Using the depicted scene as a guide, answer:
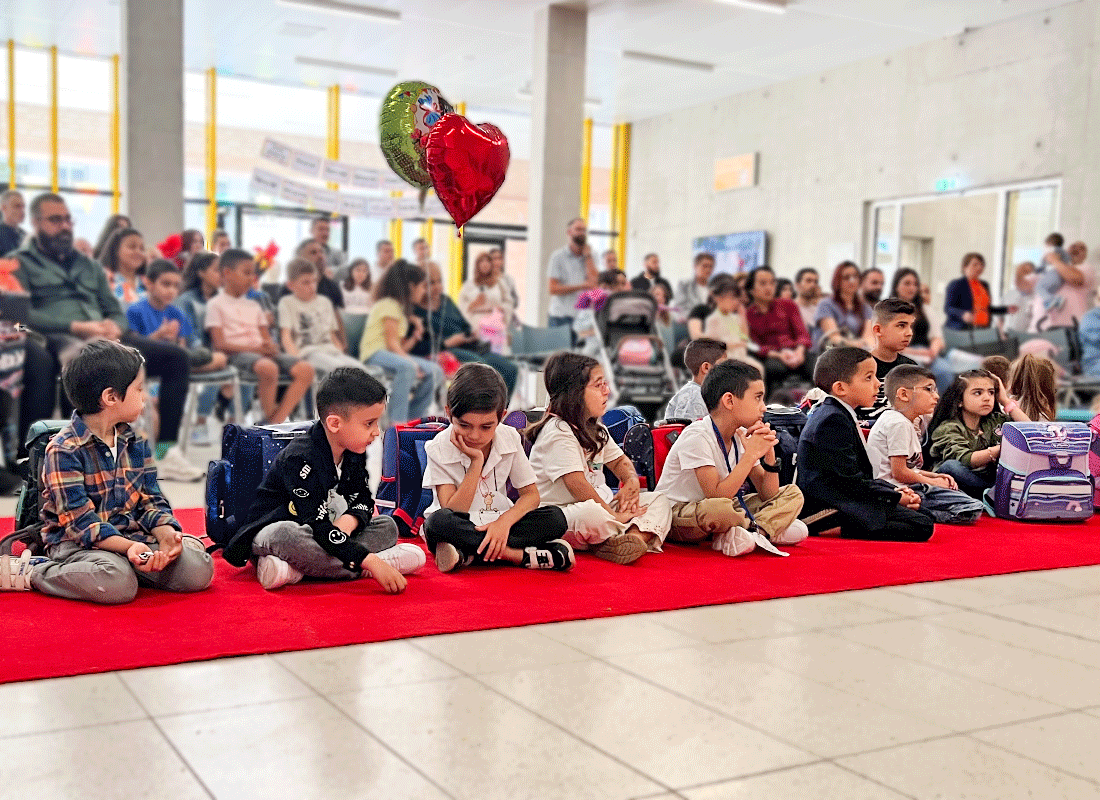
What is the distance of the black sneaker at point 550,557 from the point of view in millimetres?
3654

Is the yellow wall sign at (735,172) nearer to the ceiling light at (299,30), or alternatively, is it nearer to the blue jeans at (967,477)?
the ceiling light at (299,30)

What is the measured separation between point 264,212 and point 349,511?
39.9 ft

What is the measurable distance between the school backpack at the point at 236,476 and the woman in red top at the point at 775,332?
507 cm

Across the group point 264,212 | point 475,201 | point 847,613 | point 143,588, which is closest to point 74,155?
point 264,212

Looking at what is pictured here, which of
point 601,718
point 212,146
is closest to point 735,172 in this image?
point 212,146

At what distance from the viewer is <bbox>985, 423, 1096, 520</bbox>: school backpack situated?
15.9 feet

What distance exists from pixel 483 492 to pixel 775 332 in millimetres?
5034

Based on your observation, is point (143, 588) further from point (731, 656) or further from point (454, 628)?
point (731, 656)

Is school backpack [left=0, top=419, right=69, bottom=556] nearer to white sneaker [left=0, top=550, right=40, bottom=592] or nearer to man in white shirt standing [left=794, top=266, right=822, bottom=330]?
white sneaker [left=0, top=550, right=40, bottom=592]

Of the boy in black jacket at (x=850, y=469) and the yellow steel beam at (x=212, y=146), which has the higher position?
the yellow steel beam at (x=212, y=146)

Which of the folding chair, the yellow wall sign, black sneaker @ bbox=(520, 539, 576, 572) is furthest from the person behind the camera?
the yellow wall sign

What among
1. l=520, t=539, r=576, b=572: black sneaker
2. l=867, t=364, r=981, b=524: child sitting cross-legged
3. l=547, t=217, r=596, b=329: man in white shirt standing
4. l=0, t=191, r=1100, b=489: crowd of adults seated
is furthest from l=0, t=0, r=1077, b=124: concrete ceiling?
l=520, t=539, r=576, b=572: black sneaker

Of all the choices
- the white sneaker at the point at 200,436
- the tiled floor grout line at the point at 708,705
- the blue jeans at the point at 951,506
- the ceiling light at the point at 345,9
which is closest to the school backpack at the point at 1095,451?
the blue jeans at the point at 951,506

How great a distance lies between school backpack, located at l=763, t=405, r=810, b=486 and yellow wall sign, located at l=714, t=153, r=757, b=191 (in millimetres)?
10596
